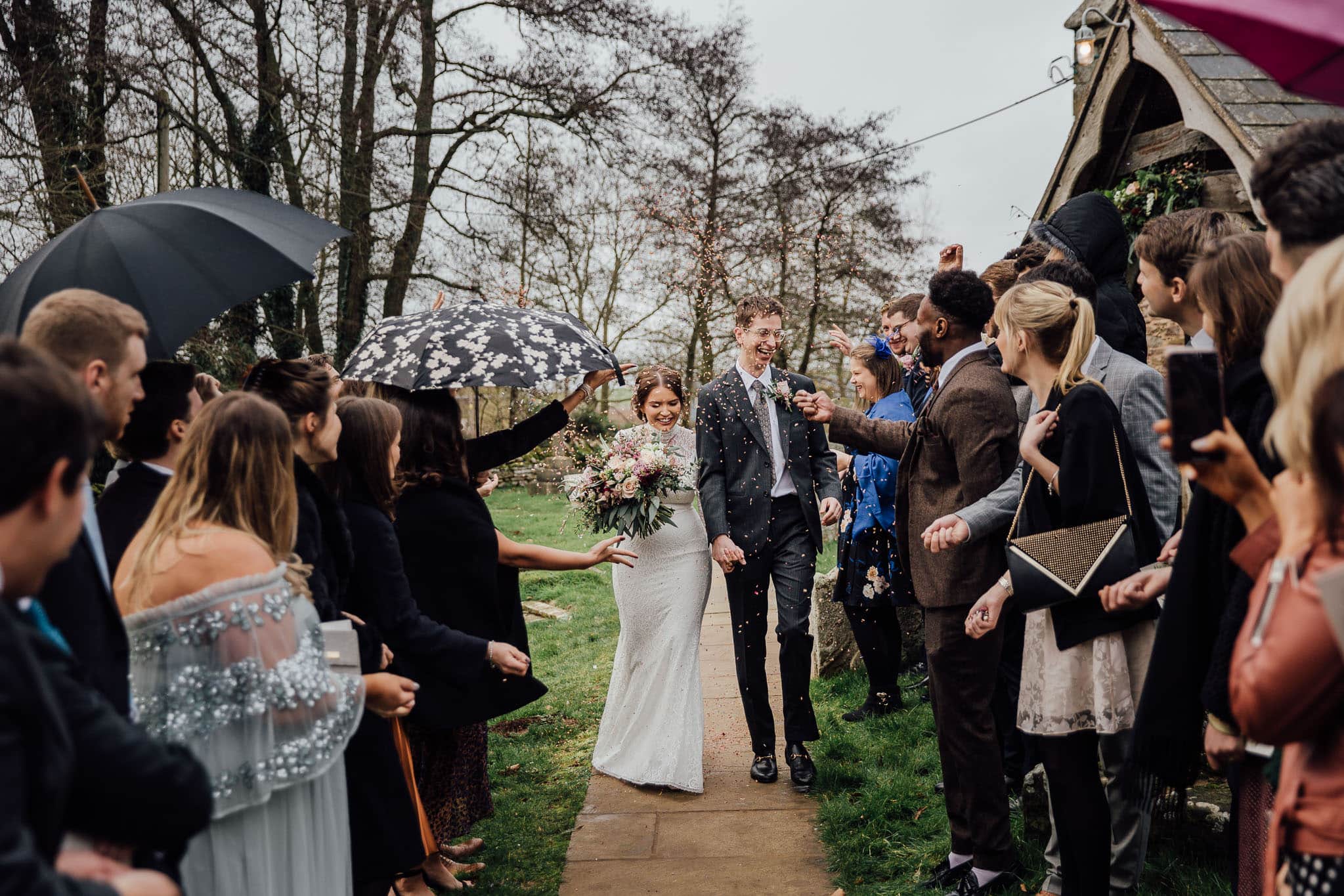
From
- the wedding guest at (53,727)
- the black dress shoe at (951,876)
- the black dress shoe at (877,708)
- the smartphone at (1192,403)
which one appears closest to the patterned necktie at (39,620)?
the wedding guest at (53,727)

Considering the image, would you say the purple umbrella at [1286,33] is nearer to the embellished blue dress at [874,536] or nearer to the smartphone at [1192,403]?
the smartphone at [1192,403]

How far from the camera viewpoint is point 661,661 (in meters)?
5.49

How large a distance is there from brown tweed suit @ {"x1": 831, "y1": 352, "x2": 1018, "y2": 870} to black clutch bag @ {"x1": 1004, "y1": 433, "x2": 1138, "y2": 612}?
696 millimetres

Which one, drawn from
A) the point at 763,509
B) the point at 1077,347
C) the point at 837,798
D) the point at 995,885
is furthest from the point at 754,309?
the point at 995,885

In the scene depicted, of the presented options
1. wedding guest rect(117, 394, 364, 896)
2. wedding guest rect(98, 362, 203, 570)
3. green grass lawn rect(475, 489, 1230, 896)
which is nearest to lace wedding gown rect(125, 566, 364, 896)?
wedding guest rect(117, 394, 364, 896)

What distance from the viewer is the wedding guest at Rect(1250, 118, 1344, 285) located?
204cm

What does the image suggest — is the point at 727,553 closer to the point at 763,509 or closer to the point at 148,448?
the point at 763,509

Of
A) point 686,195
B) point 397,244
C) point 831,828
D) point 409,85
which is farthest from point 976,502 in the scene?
point 686,195

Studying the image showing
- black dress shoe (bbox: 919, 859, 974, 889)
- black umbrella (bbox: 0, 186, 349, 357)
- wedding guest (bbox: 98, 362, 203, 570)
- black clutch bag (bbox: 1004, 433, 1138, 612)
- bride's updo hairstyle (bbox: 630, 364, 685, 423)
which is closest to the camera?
wedding guest (bbox: 98, 362, 203, 570)

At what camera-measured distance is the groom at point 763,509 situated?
5434 mm

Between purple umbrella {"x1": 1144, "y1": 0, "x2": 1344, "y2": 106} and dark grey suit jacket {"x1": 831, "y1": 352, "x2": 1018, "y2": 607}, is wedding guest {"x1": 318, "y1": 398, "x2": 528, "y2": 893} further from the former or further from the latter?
purple umbrella {"x1": 1144, "y1": 0, "x2": 1344, "y2": 106}

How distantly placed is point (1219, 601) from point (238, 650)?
241 cm

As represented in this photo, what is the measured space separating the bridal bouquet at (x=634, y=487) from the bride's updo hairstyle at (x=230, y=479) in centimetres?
296

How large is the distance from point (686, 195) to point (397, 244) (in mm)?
8918
